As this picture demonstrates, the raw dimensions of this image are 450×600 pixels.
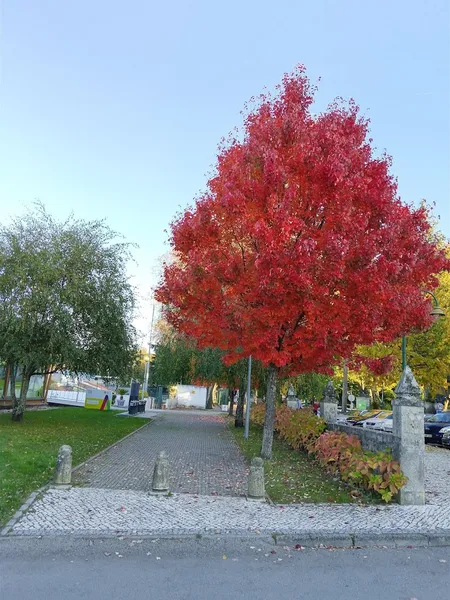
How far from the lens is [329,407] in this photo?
564 inches

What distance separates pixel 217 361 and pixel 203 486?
40.0ft

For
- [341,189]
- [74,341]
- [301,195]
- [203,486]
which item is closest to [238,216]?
[301,195]

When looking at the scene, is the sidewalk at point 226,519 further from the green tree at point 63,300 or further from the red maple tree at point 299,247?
the green tree at point 63,300

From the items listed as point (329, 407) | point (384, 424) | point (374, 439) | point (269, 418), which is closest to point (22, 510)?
point (374, 439)

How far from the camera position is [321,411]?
1461 centimetres

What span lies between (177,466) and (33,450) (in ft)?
12.3

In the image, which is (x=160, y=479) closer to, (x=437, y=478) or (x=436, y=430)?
(x=437, y=478)

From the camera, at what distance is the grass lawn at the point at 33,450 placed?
8.06 metres

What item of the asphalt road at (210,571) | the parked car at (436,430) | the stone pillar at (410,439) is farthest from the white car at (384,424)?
the asphalt road at (210,571)

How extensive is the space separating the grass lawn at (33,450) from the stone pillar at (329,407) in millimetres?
6664

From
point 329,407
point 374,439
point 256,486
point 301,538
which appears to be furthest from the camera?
point 329,407

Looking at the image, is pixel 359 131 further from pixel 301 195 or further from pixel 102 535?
pixel 102 535

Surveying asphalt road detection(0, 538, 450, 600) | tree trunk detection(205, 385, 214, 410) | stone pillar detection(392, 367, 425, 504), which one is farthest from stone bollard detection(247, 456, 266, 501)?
tree trunk detection(205, 385, 214, 410)

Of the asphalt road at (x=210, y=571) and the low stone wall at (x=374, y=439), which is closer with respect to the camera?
the asphalt road at (x=210, y=571)
